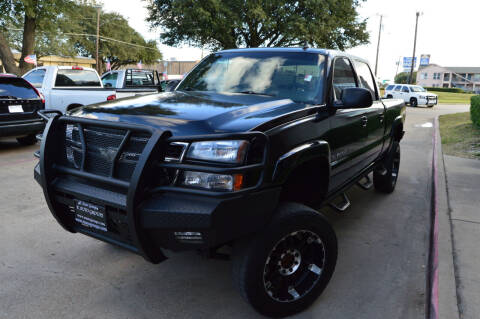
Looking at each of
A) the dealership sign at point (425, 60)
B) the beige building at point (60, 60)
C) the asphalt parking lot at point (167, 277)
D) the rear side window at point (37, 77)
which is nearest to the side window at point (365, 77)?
the asphalt parking lot at point (167, 277)

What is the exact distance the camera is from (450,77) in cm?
11494

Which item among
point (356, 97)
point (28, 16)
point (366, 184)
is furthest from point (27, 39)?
point (356, 97)

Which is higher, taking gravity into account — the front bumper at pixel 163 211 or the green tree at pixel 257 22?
the green tree at pixel 257 22

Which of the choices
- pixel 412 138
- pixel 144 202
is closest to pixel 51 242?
pixel 144 202

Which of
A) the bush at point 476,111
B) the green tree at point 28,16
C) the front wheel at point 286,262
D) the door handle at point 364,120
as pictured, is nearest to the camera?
the front wheel at point 286,262

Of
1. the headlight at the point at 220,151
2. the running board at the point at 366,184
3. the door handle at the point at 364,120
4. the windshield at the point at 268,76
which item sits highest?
the windshield at the point at 268,76

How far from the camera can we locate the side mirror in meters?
3.22

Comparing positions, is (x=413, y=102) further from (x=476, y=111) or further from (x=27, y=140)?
(x=27, y=140)

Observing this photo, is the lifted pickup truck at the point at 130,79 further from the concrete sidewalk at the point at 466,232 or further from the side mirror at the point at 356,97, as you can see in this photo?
the side mirror at the point at 356,97

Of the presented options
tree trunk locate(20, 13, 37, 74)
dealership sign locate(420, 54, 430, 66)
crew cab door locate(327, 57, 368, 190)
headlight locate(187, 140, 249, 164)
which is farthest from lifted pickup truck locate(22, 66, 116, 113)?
dealership sign locate(420, 54, 430, 66)

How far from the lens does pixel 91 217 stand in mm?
2574

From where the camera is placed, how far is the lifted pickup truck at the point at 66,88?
9328mm

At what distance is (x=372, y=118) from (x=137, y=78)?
34.8ft

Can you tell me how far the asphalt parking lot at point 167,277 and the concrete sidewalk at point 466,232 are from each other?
0.29 meters
